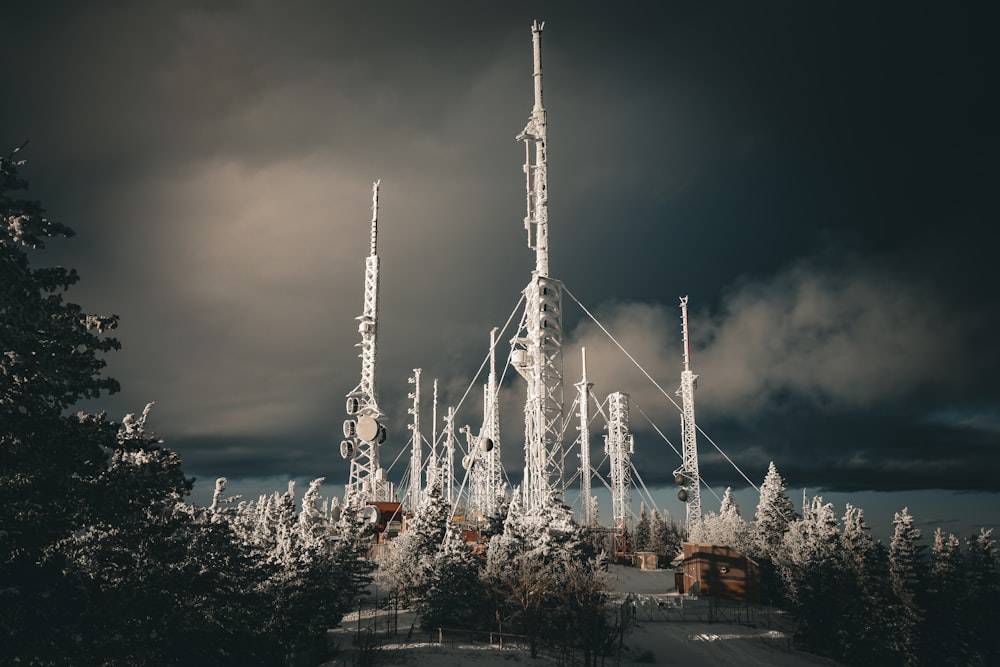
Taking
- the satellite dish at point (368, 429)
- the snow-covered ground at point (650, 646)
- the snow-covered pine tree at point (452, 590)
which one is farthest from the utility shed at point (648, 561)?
the snow-covered pine tree at point (452, 590)

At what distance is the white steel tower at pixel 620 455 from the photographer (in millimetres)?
79938

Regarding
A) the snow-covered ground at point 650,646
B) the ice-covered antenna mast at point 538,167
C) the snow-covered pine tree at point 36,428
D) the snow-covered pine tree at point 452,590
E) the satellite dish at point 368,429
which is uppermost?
the ice-covered antenna mast at point 538,167

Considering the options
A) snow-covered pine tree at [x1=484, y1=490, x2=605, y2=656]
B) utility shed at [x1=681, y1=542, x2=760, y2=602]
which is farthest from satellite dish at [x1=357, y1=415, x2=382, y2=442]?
utility shed at [x1=681, y1=542, x2=760, y2=602]

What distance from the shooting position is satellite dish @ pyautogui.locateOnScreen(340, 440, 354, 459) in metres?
51.7

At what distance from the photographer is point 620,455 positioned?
80.9 metres

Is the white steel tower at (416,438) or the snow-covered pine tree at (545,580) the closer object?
the snow-covered pine tree at (545,580)

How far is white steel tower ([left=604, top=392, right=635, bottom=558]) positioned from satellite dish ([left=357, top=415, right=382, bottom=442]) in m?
37.6

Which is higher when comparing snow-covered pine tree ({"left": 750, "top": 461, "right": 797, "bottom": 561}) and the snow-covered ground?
snow-covered pine tree ({"left": 750, "top": 461, "right": 797, "bottom": 561})

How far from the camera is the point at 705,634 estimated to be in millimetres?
44688

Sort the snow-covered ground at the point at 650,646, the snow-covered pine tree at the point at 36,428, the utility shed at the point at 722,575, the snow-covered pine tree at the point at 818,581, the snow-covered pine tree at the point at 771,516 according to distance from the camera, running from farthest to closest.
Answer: the snow-covered pine tree at the point at 771,516
the utility shed at the point at 722,575
the snow-covered pine tree at the point at 818,581
the snow-covered ground at the point at 650,646
the snow-covered pine tree at the point at 36,428

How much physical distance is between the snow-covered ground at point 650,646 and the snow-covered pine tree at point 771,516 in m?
20.6

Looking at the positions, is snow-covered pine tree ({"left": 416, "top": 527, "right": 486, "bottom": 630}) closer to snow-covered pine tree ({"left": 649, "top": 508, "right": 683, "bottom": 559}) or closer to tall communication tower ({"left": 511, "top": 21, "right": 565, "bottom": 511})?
tall communication tower ({"left": 511, "top": 21, "right": 565, "bottom": 511})

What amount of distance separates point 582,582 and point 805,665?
17.6 meters

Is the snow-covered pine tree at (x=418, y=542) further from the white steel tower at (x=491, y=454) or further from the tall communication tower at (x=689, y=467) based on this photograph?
the tall communication tower at (x=689, y=467)
